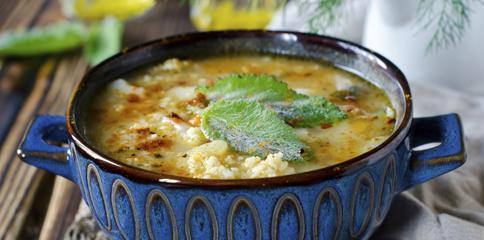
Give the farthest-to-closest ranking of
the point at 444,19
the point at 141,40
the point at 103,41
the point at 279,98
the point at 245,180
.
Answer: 1. the point at 141,40
2. the point at 103,41
3. the point at 444,19
4. the point at 279,98
5. the point at 245,180

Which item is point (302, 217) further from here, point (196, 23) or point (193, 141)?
point (196, 23)

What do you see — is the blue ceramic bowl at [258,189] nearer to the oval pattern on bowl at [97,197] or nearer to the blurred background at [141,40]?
the oval pattern on bowl at [97,197]

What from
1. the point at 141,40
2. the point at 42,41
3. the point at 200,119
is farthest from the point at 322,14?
the point at 42,41

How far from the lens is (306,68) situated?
167 cm

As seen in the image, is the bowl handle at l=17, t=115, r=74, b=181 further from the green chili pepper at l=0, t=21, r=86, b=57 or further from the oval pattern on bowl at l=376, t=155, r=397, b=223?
the green chili pepper at l=0, t=21, r=86, b=57

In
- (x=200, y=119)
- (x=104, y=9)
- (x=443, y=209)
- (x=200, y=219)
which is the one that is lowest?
(x=200, y=219)

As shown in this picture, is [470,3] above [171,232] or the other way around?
above

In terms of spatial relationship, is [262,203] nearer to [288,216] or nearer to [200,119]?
[288,216]

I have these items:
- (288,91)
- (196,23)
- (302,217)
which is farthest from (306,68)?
(196,23)

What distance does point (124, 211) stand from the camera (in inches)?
50.6

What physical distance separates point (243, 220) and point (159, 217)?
13 cm

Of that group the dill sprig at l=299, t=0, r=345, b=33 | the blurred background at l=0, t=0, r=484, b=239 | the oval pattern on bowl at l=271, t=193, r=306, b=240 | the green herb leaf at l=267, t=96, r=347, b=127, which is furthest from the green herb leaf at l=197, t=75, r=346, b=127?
the dill sprig at l=299, t=0, r=345, b=33

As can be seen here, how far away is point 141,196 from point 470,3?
3.46 feet

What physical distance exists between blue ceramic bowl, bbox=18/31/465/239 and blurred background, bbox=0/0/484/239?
285 millimetres
